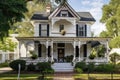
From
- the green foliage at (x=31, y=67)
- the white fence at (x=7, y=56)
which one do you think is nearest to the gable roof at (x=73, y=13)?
the green foliage at (x=31, y=67)

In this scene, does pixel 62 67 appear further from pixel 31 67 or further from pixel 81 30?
pixel 81 30

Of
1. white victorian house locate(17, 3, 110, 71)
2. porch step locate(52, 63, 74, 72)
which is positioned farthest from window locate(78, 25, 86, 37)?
porch step locate(52, 63, 74, 72)

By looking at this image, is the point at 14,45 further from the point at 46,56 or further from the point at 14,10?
the point at 14,10

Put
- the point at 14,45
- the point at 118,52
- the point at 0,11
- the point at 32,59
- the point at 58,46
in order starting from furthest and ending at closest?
the point at 14,45, the point at 118,52, the point at 58,46, the point at 32,59, the point at 0,11

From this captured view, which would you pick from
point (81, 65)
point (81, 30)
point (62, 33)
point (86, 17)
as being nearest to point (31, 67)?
point (81, 65)

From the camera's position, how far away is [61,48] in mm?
40438

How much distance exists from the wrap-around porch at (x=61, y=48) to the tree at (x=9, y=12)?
52.7 ft

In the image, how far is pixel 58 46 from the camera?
4047 centimetres

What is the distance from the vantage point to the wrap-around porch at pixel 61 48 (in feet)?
123

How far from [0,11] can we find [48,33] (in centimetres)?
2191

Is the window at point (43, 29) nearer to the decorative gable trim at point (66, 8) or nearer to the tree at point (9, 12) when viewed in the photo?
the decorative gable trim at point (66, 8)

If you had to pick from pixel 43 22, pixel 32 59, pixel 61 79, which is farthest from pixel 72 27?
pixel 61 79

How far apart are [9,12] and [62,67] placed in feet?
58.6

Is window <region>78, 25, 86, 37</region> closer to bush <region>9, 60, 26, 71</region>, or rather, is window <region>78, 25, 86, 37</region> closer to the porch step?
the porch step
